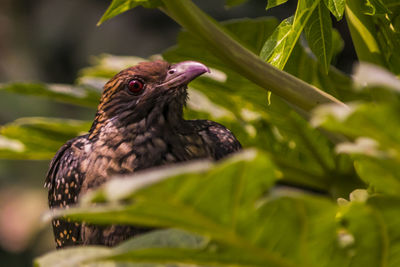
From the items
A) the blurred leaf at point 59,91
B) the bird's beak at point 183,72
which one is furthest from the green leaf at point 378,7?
the blurred leaf at point 59,91

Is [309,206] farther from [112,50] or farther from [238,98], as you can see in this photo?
[112,50]

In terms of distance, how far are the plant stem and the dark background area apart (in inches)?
185

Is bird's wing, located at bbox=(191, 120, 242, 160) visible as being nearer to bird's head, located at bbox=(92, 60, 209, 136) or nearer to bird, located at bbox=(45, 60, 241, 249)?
bird, located at bbox=(45, 60, 241, 249)

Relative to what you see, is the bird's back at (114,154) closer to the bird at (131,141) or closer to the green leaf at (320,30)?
the bird at (131,141)

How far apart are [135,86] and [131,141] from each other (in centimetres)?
19

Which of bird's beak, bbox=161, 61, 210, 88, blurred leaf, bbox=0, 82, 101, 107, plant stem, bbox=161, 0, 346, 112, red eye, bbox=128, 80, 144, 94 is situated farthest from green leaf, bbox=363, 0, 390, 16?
blurred leaf, bbox=0, 82, 101, 107

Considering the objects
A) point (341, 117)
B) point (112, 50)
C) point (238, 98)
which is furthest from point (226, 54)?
point (112, 50)

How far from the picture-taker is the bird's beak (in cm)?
155

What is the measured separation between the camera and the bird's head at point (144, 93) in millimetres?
1733

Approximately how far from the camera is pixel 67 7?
27.0 ft

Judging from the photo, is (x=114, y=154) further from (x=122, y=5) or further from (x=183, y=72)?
(x=122, y=5)

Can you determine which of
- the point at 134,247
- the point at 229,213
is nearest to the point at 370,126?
the point at 229,213

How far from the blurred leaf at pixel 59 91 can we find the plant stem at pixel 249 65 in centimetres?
64

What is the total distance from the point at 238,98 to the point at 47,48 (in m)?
6.98
